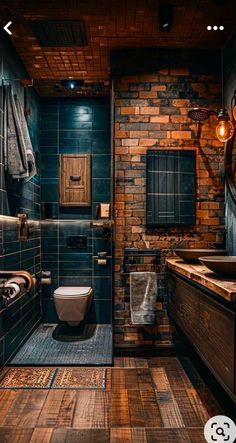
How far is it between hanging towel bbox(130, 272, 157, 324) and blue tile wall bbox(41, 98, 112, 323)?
124 cm

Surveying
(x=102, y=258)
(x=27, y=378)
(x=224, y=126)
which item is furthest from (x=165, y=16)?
(x=27, y=378)

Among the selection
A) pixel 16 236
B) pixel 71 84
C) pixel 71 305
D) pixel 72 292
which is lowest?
pixel 71 305

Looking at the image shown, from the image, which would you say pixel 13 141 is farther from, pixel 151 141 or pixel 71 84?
pixel 71 84

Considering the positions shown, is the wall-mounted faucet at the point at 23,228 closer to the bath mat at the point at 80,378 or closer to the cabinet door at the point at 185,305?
the bath mat at the point at 80,378

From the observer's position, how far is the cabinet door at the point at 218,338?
5.54 ft

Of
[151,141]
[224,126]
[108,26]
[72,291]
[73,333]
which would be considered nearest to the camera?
[224,126]

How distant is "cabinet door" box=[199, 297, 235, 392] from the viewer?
5.54 feet

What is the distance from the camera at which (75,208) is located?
4383mm

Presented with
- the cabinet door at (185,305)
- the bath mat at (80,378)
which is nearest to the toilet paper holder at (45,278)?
the bath mat at (80,378)

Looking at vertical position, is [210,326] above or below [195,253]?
below

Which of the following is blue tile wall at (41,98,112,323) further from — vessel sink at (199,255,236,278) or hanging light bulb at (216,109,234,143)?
vessel sink at (199,255,236,278)

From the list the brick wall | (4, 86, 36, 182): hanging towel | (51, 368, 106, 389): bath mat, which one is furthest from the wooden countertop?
(4, 86, 36, 182): hanging towel

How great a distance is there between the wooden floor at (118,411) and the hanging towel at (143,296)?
1.43 ft

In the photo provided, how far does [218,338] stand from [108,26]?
2477 millimetres
